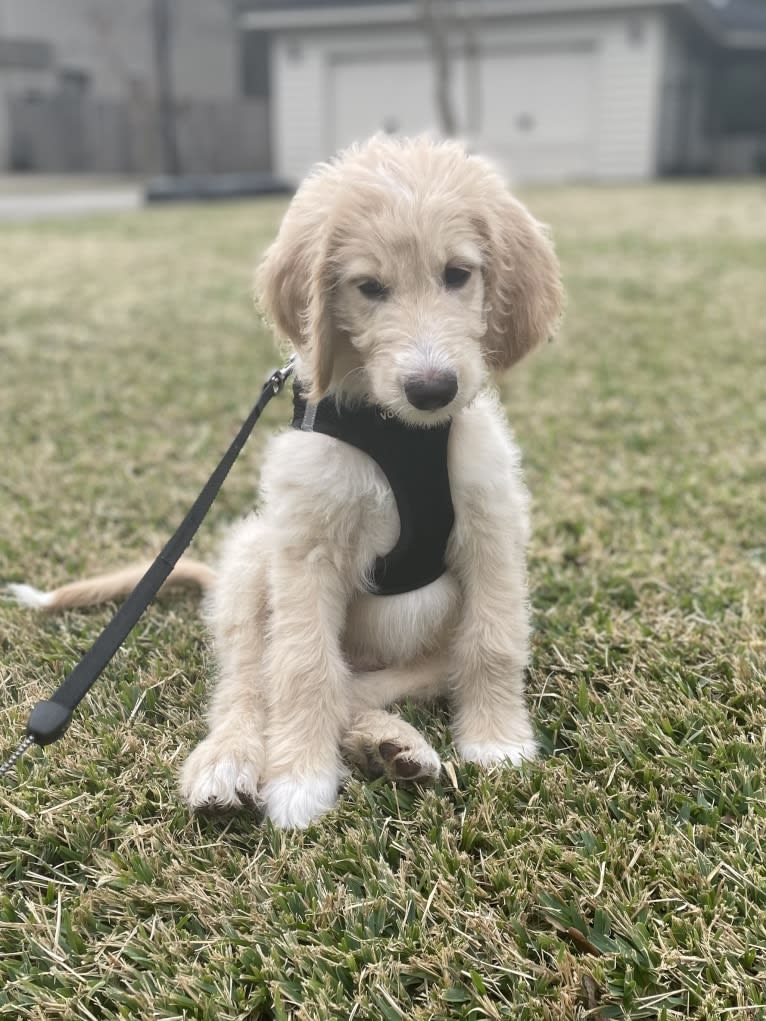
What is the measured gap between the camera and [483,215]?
2115 mm

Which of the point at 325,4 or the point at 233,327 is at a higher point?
the point at 325,4

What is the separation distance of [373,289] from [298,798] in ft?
3.67

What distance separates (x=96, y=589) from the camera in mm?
2799

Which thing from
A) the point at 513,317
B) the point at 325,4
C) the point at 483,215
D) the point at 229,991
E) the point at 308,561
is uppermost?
the point at 325,4

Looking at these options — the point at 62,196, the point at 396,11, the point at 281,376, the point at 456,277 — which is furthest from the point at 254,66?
the point at 456,277

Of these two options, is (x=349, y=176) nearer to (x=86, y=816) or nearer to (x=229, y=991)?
(x=86, y=816)

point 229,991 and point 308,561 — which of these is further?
point 308,561

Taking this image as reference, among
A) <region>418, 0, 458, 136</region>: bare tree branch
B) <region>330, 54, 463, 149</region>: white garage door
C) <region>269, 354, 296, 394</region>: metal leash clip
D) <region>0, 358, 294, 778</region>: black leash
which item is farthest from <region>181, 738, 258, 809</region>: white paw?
<region>330, 54, 463, 149</region>: white garage door

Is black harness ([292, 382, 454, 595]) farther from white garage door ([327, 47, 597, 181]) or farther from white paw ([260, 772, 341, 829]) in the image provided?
white garage door ([327, 47, 597, 181])

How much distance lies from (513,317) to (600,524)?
1.41 m

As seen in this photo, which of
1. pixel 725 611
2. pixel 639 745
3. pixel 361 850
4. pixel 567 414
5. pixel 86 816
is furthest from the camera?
pixel 567 414

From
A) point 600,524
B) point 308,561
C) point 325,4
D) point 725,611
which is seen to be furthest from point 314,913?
point 325,4

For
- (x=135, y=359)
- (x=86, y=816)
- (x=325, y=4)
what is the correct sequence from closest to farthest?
Result: (x=86, y=816), (x=135, y=359), (x=325, y=4)

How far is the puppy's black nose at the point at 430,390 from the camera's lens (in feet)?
6.21
